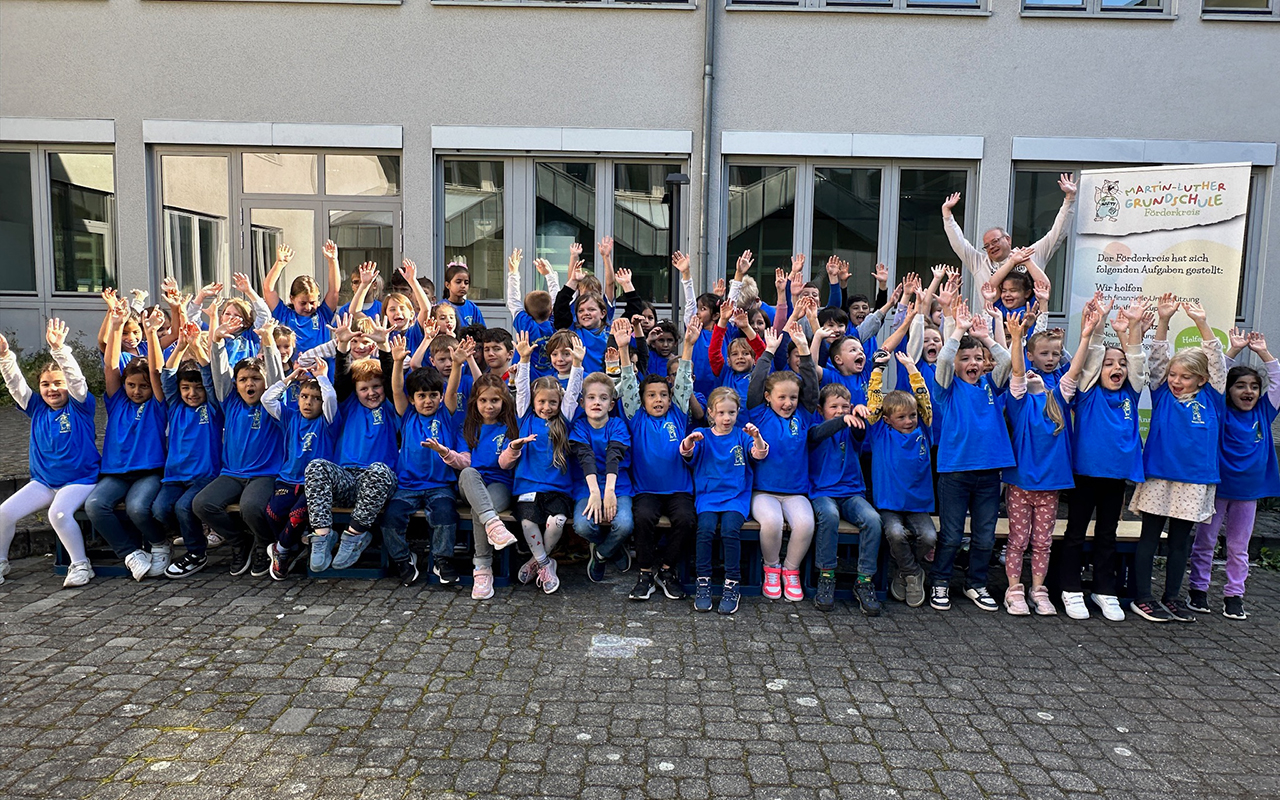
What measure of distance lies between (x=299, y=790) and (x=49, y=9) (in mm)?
11554

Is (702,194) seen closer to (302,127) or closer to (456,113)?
(456,113)

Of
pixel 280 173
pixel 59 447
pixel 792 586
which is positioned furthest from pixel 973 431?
Answer: pixel 280 173

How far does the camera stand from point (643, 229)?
11.0 m

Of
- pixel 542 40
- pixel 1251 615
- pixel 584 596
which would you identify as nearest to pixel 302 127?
pixel 542 40

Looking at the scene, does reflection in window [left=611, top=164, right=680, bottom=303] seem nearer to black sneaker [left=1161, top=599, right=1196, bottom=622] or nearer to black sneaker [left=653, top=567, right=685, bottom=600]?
black sneaker [left=653, top=567, right=685, bottom=600]

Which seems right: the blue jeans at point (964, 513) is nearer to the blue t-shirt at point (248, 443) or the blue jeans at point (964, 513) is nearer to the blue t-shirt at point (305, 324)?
Answer: the blue t-shirt at point (248, 443)

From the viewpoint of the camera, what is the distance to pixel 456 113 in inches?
415

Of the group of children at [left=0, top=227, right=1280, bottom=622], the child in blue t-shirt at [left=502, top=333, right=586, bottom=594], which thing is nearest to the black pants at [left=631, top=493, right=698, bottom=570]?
the group of children at [left=0, top=227, right=1280, bottom=622]

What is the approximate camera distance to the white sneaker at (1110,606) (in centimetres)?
486

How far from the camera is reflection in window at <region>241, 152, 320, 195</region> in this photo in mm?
10820

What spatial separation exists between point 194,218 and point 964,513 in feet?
33.1

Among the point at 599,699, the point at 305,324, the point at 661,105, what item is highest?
the point at 661,105

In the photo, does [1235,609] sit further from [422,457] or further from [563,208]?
[563,208]

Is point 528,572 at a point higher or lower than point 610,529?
lower
